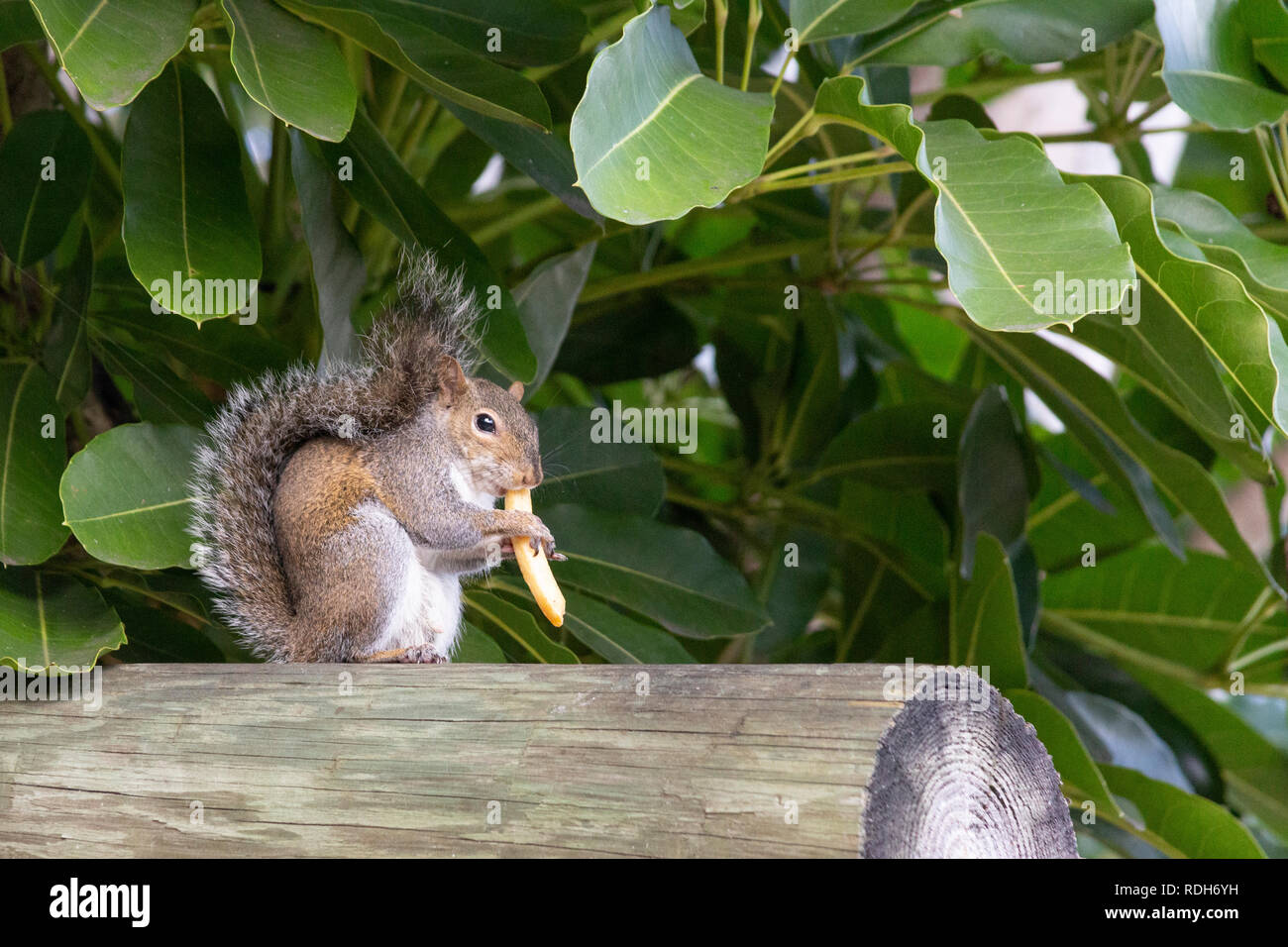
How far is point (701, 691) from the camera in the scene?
70 centimetres

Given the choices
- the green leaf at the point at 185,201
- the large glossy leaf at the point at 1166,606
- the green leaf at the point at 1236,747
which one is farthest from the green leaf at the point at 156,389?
the green leaf at the point at 1236,747

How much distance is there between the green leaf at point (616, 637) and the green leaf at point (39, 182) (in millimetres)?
683

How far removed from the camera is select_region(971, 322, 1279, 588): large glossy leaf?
1.36 m

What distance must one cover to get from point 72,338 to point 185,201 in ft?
0.73

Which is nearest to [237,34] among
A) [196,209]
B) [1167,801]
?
[196,209]

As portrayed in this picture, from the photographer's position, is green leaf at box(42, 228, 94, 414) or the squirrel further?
green leaf at box(42, 228, 94, 414)

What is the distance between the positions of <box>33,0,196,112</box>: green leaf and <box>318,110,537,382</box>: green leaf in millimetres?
202

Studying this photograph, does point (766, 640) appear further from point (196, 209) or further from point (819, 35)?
point (196, 209)

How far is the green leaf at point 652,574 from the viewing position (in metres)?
1.35

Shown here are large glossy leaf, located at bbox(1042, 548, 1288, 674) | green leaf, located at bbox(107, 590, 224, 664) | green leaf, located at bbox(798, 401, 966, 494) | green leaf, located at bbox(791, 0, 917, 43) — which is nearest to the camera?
green leaf, located at bbox(791, 0, 917, 43)

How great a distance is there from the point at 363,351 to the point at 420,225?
14 centimetres

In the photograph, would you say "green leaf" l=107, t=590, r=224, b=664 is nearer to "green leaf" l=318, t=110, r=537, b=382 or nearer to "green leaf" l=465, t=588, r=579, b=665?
"green leaf" l=465, t=588, r=579, b=665

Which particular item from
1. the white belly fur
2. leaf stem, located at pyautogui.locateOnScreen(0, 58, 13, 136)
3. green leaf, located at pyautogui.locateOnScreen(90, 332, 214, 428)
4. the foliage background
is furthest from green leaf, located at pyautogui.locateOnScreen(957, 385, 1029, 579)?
leaf stem, located at pyautogui.locateOnScreen(0, 58, 13, 136)

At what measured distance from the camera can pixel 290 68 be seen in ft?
3.26
